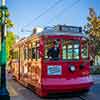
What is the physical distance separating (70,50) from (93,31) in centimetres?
2885

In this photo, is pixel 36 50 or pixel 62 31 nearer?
pixel 62 31

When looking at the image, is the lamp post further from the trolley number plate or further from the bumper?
the trolley number plate

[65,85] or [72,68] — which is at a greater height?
[72,68]

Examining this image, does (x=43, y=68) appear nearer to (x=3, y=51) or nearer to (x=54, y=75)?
(x=54, y=75)

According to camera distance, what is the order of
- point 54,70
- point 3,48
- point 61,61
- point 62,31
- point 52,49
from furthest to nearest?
point 62,31 → point 52,49 → point 61,61 → point 54,70 → point 3,48

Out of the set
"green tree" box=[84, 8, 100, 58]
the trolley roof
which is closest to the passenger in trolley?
the trolley roof

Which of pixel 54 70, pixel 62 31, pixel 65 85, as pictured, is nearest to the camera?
pixel 65 85

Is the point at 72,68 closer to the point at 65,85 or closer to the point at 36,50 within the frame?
the point at 65,85

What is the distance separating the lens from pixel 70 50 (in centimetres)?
1484

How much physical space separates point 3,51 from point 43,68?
211 cm

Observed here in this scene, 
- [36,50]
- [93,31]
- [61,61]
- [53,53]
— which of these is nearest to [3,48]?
[53,53]

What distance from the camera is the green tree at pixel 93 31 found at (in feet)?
139

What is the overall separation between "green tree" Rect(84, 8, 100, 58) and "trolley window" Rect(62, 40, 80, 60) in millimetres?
27153

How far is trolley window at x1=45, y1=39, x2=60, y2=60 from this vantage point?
14.6 metres
